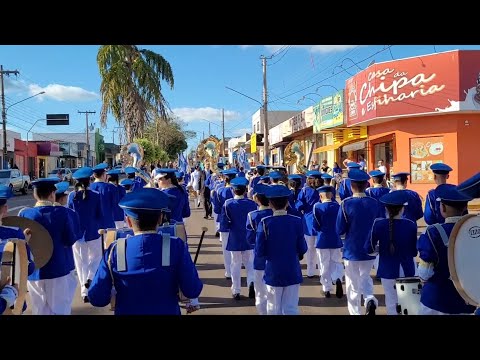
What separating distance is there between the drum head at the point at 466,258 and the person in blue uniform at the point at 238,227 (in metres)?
3.64

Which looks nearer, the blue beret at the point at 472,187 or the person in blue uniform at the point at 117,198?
the blue beret at the point at 472,187

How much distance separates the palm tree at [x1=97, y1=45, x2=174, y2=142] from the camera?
1900 cm

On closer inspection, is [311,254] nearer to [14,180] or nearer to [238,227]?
[238,227]

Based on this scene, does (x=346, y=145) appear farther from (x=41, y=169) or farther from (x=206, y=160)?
(x=41, y=169)

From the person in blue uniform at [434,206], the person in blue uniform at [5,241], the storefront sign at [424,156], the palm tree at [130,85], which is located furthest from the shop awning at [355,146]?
the person in blue uniform at [5,241]

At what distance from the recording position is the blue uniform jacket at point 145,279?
310 cm

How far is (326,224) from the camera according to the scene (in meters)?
7.12

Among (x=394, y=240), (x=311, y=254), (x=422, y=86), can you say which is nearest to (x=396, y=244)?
(x=394, y=240)

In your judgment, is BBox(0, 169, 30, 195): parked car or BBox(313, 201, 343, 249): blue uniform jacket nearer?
BBox(313, 201, 343, 249): blue uniform jacket

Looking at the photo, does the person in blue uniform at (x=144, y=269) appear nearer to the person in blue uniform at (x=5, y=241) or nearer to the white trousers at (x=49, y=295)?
the person in blue uniform at (x=5, y=241)

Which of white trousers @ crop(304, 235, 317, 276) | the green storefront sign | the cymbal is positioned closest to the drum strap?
the cymbal

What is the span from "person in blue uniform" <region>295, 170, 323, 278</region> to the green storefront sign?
16989 millimetres

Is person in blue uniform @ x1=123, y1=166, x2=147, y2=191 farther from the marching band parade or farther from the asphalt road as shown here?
the asphalt road
